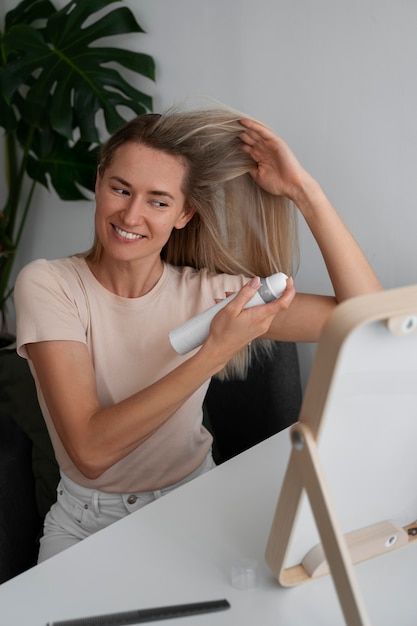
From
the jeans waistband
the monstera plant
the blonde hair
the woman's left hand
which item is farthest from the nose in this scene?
the monstera plant

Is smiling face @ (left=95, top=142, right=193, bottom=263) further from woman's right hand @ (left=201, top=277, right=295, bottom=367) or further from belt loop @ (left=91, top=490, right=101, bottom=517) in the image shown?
belt loop @ (left=91, top=490, right=101, bottom=517)

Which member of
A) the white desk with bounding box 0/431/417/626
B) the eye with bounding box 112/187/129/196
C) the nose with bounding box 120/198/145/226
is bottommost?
the white desk with bounding box 0/431/417/626

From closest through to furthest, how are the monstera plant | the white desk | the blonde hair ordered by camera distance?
the white desk → the blonde hair → the monstera plant

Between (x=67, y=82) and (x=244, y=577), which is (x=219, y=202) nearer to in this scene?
(x=244, y=577)

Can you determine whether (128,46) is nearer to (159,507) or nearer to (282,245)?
(282,245)

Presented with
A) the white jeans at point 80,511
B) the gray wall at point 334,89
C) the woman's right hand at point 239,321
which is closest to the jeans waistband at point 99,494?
the white jeans at point 80,511

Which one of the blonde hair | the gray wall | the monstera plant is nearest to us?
the blonde hair

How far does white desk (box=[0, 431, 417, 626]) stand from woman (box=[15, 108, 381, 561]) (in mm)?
208

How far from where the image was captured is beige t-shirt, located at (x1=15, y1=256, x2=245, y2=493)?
1.35 meters

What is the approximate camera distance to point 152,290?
4.77ft

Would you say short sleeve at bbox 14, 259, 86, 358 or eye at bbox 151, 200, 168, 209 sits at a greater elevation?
eye at bbox 151, 200, 168, 209

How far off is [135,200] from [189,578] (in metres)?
0.65

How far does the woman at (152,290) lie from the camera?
1224mm

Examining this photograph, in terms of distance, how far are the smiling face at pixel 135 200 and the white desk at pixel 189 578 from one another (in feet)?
1.53
